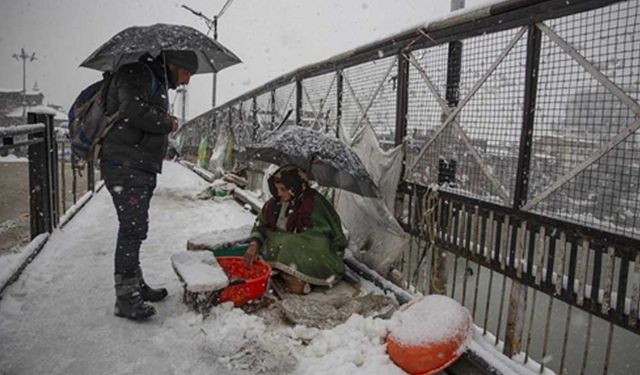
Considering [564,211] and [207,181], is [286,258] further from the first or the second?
[207,181]

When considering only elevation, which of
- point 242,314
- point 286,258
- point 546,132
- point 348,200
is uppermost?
point 546,132

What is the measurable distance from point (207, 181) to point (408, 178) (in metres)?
9.53

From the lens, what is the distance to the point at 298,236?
3.68m

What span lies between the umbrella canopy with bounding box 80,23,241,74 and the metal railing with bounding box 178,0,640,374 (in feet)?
6.13

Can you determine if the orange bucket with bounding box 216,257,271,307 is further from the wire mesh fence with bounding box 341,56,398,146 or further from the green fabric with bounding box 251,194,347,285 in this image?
the wire mesh fence with bounding box 341,56,398,146

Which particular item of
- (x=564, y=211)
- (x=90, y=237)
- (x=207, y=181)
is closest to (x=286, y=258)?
(x=564, y=211)

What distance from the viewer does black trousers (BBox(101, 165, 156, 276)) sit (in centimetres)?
290

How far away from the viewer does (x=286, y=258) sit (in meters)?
3.63

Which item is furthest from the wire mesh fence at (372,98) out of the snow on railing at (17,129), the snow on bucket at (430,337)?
the snow on railing at (17,129)

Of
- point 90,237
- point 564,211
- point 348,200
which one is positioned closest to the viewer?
point 564,211

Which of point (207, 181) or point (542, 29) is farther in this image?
point (207, 181)

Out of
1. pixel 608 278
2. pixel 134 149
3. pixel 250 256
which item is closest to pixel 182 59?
pixel 134 149

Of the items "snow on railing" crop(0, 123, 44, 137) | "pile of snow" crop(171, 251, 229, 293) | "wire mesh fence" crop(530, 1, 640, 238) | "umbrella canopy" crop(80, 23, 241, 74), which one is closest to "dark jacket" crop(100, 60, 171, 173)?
"umbrella canopy" crop(80, 23, 241, 74)

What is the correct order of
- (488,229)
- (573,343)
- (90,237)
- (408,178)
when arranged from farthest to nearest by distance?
(573,343) → (90,237) → (408,178) → (488,229)
